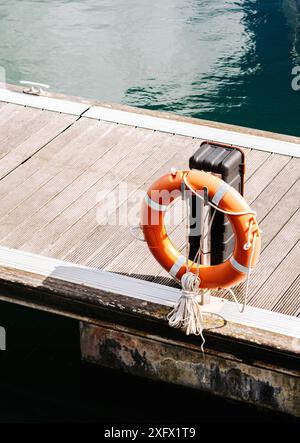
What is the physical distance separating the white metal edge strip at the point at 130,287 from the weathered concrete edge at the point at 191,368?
0.87ft

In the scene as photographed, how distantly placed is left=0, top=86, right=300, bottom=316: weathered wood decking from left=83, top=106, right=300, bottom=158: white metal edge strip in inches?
2.2

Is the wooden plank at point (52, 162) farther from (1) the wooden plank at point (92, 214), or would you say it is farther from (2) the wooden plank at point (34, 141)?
(1) the wooden plank at point (92, 214)

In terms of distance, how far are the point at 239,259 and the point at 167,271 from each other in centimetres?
53

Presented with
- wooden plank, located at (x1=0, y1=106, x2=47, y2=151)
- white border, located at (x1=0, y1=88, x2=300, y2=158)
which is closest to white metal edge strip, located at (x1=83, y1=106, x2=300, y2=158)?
white border, located at (x1=0, y1=88, x2=300, y2=158)

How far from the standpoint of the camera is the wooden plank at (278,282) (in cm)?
543

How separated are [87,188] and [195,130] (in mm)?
1165

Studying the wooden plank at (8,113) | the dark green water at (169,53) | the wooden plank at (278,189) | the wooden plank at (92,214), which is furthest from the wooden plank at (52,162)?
the dark green water at (169,53)

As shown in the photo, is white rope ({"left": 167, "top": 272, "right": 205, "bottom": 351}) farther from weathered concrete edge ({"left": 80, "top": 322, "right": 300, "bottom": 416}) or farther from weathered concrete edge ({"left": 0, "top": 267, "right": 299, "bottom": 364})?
weathered concrete edge ({"left": 80, "top": 322, "right": 300, "bottom": 416})

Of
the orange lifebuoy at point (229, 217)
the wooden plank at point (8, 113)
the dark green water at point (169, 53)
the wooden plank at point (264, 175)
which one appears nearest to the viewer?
the orange lifebuoy at point (229, 217)

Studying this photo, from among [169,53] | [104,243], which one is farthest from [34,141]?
[169,53]

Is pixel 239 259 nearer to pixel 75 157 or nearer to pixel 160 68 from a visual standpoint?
pixel 75 157

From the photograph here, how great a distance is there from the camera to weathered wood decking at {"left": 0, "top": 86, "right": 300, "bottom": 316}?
5785 mm
